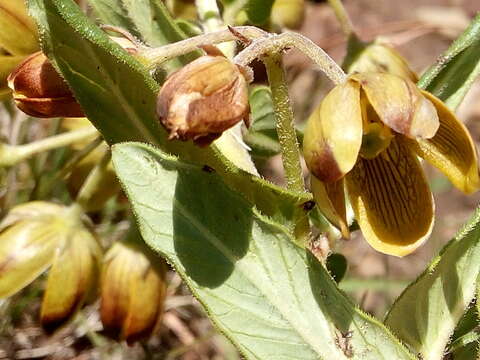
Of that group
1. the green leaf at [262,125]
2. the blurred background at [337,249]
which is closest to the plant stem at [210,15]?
the green leaf at [262,125]

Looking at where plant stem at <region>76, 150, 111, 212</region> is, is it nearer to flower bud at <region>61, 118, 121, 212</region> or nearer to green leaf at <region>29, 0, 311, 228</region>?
flower bud at <region>61, 118, 121, 212</region>

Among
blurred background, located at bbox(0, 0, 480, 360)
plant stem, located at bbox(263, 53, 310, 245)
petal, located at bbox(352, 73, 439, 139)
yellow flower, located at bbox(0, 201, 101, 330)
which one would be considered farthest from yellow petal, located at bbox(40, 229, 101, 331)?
petal, located at bbox(352, 73, 439, 139)

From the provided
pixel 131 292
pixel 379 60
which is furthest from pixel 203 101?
pixel 379 60

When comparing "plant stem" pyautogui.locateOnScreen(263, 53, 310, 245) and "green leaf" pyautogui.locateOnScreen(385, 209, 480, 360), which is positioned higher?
"plant stem" pyautogui.locateOnScreen(263, 53, 310, 245)

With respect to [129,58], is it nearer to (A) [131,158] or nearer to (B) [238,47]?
(A) [131,158]

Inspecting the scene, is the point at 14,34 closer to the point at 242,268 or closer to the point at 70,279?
the point at 70,279

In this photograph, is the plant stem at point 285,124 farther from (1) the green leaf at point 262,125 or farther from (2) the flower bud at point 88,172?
(2) the flower bud at point 88,172

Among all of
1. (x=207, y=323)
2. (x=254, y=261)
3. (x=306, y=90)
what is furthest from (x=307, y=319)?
(x=306, y=90)
